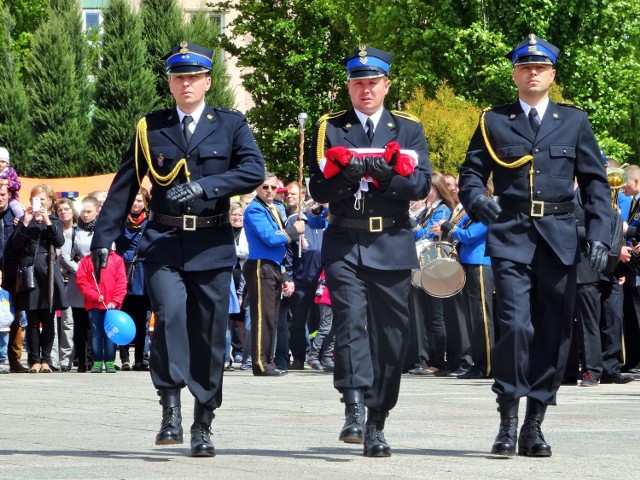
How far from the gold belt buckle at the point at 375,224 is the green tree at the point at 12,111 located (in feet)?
158

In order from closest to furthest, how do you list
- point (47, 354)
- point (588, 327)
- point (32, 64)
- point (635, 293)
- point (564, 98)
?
point (588, 327), point (635, 293), point (47, 354), point (564, 98), point (32, 64)

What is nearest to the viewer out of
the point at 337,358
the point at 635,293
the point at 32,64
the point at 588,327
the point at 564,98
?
the point at 337,358

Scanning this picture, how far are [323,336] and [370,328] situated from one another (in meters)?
9.38

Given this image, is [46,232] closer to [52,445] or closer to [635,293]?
[635,293]

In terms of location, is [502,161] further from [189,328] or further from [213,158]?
[189,328]

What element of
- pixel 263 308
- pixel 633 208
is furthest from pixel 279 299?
pixel 633 208

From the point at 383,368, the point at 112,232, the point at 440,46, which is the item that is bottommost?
the point at 383,368

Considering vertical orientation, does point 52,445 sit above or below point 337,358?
below

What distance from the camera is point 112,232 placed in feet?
28.9

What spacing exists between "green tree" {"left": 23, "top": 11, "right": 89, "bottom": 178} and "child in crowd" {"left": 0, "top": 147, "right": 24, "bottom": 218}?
36296 millimetres

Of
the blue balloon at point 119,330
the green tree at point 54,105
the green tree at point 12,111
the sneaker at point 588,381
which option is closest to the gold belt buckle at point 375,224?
the blue balloon at point 119,330

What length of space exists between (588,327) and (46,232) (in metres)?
6.02

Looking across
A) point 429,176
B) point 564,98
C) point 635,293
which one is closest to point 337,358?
point 429,176

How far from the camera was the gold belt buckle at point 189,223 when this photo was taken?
8617mm
